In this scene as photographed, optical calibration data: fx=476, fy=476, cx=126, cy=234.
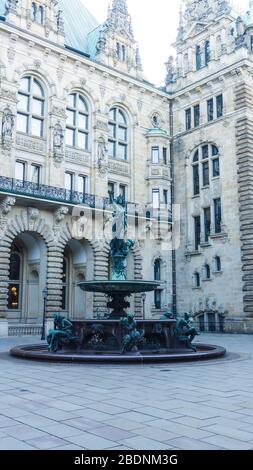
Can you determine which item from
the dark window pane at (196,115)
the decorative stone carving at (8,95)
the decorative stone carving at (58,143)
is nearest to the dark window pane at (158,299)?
the decorative stone carving at (58,143)

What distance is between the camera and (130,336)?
15156 millimetres

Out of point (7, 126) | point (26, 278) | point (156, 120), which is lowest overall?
point (26, 278)

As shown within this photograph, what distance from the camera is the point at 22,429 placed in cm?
671

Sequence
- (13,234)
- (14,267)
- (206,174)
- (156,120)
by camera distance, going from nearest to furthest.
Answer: (13,234)
(14,267)
(206,174)
(156,120)

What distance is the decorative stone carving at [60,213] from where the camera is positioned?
32.0 meters

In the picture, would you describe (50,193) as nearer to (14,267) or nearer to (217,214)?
(14,267)

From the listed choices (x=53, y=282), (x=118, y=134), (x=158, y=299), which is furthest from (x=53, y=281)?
(x=118, y=134)

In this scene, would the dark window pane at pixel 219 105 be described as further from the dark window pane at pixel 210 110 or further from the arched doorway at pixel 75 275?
the arched doorway at pixel 75 275

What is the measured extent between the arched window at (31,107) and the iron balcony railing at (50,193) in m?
4.25

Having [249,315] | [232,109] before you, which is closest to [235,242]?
[249,315]

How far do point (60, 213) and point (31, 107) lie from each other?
789 centimetres

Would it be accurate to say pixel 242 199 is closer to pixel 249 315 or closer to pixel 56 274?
pixel 249 315

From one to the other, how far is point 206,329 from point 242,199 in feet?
32.9

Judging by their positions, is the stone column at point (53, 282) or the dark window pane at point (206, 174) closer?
the stone column at point (53, 282)
